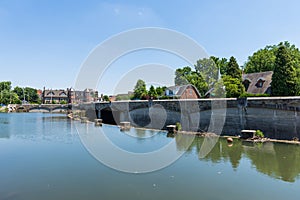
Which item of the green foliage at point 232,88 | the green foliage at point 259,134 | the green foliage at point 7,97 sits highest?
the green foliage at point 7,97

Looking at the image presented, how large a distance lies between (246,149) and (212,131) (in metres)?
6.93

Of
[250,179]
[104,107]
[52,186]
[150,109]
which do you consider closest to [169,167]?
[250,179]

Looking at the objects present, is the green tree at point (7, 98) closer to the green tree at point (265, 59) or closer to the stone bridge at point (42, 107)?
the stone bridge at point (42, 107)

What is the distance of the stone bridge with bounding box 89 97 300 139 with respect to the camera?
1917 centimetres

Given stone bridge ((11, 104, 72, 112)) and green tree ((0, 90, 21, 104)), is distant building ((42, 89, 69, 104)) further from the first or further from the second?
stone bridge ((11, 104, 72, 112))

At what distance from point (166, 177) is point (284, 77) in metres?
27.3

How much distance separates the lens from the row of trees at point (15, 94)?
3848 inches

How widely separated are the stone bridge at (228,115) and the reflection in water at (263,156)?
1.85 m

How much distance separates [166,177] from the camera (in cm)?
1197

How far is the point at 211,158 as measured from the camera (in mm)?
15969

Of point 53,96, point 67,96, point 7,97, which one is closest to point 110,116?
point 7,97

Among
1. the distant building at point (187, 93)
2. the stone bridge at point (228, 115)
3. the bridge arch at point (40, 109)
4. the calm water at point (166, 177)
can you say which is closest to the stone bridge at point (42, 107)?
the bridge arch at point (40, 109)

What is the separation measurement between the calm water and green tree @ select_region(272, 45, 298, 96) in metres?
16.4

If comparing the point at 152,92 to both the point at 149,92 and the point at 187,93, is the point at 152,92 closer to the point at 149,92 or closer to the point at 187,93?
the point at 149,92
